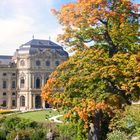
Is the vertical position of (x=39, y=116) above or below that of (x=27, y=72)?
below

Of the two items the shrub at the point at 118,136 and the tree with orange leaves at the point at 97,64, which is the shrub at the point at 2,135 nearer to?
the tree with orange leaves at the point at 97,64

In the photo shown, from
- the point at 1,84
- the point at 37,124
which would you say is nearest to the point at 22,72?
the point at 1,84

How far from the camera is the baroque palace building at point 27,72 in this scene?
7025 cm

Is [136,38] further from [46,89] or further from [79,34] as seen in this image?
[46,89]

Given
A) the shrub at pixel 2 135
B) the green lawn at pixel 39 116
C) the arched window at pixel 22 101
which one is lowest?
the shrub at pixel 2 135

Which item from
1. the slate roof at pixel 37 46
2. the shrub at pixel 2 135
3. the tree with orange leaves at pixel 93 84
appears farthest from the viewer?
the slate roof at pixel 37 46

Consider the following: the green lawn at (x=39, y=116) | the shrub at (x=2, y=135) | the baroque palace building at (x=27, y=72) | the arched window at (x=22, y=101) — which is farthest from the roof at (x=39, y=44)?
the shrub at (x=2, y=135)

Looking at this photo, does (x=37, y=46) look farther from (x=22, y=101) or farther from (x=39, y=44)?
(x=22, y=101)

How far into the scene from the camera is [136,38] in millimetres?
19500

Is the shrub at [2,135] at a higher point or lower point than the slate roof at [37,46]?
lower

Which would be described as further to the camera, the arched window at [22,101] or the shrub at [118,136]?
the arched window at [22,101]

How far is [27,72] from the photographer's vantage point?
70438mm

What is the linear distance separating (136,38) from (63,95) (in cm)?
446

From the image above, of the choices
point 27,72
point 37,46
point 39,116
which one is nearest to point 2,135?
point 39,116
